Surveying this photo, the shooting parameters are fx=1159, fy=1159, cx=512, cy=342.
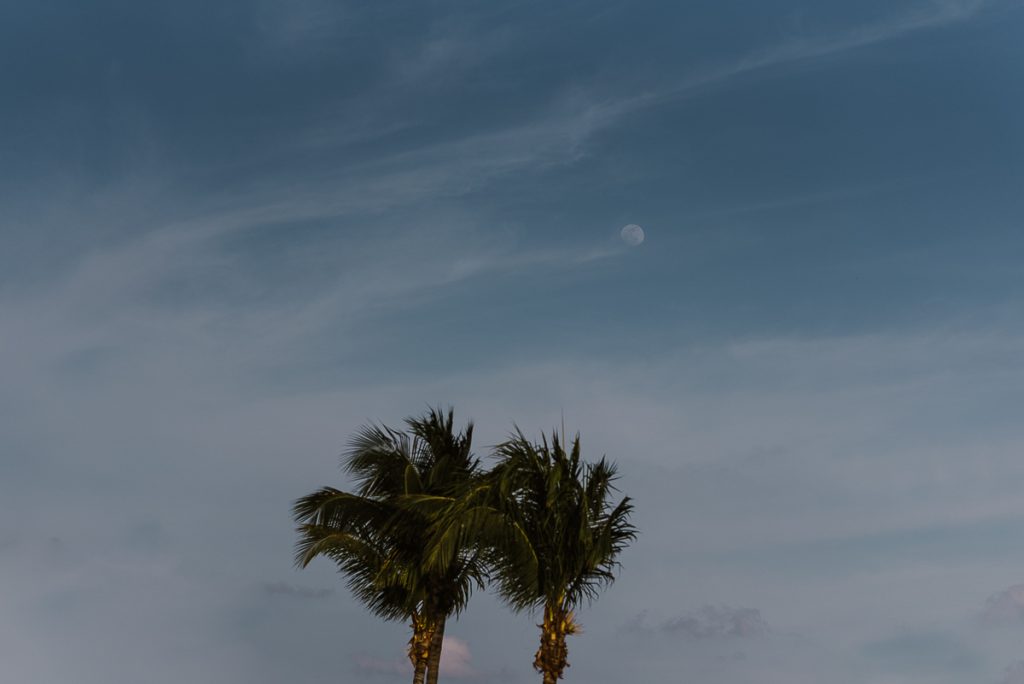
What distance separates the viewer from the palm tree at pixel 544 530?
2680 centimetres

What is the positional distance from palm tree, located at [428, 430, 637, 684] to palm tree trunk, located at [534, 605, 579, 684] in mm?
23

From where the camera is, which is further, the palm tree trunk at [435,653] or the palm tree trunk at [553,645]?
the palm tree trunk at [435,653]

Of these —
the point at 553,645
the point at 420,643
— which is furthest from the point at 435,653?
the point at 553,645

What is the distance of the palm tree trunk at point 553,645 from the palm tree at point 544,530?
2 cm

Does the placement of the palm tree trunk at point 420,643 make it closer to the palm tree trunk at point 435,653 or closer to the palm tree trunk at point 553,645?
the palm tree trunk at point 435,653

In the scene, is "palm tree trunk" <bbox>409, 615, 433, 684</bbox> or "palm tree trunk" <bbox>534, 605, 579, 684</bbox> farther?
"palm tree trunk" <bbox>409, 615, 433, 684</bbox>

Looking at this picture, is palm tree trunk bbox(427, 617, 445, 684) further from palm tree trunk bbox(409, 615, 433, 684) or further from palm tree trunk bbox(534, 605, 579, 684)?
palm tree trunk bbox(534, 605, 579, 684)

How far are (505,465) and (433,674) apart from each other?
28.0 feet

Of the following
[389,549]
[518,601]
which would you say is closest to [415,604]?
[389,549]

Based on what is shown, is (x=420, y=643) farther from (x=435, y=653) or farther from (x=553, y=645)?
(x=553, y=645)

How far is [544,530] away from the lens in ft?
89.1

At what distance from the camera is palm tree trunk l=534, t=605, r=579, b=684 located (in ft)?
87.4

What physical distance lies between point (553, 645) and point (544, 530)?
103 inches

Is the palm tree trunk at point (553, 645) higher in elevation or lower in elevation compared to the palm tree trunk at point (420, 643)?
lower
